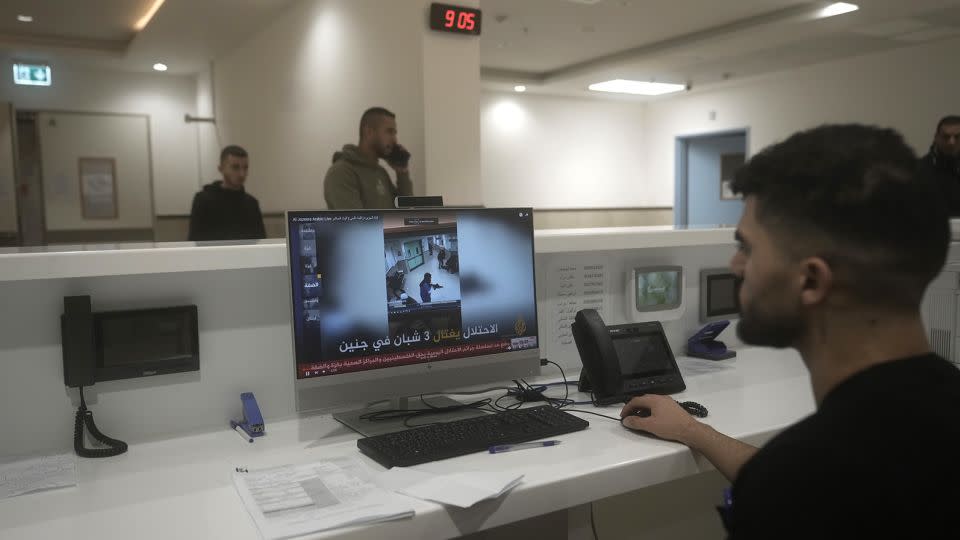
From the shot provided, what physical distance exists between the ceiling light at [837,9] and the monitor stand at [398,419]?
4.80 metres

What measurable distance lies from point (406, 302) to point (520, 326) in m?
0.28

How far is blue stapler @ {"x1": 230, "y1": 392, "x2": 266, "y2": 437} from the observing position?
144 cm

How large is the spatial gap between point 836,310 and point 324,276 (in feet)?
2.92

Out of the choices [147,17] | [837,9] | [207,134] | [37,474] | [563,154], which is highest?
[147,17]

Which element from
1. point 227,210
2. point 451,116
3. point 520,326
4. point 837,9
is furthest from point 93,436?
point 837,9

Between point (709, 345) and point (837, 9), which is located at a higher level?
point (837, 9)

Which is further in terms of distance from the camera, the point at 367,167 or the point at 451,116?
the point at 451,116

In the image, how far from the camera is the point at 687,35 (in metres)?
6.31

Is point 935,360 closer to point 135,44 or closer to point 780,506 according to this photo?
point 780,506

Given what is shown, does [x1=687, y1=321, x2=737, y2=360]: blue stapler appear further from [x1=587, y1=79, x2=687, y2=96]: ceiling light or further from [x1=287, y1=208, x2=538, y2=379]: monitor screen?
[x1=587, y1=79, x2=687, y2=96]: ceiling light

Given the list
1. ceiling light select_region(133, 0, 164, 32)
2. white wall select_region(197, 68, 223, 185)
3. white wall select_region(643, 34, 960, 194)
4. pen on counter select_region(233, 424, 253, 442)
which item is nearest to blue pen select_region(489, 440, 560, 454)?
pen on counter select_region(233, 424, 253, 442)

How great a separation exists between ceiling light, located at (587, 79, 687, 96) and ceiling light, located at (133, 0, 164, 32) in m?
4.62

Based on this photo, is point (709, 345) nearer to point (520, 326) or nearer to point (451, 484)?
point (520, 326)

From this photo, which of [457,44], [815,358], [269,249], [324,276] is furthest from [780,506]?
[457,44]
